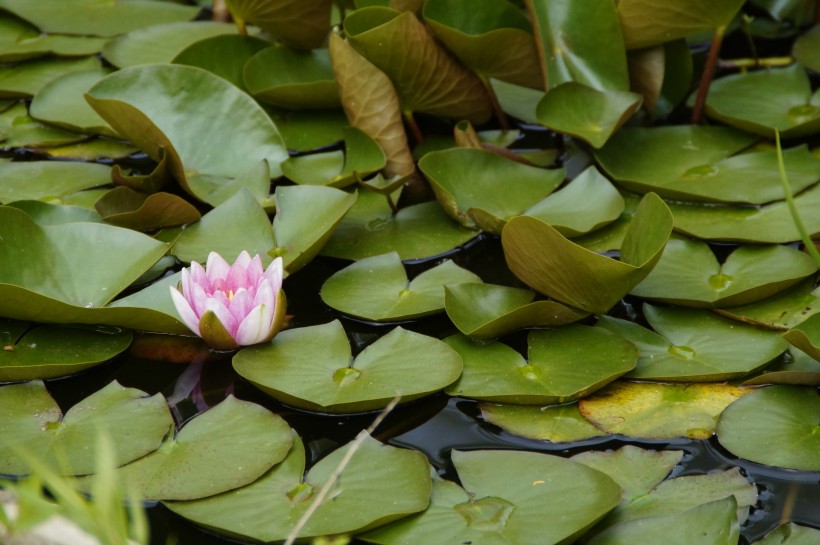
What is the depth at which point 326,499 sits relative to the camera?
4.08 ft

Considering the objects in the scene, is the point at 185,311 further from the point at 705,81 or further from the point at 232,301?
the point at 705,81

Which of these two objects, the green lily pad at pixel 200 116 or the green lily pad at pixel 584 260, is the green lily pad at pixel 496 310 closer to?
the green lily pad at pixel 584 260

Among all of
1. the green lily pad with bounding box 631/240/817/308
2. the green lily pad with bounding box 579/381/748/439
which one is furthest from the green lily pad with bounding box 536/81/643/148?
the green lily pad with bounding box 579/381/748/439

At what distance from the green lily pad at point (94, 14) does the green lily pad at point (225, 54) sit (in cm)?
47

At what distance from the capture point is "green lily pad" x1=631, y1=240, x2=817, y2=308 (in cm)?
159

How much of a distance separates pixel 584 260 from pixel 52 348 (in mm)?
903

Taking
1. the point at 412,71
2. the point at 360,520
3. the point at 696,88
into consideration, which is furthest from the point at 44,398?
the point at 696,88

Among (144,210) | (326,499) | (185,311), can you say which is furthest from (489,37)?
(326,499)

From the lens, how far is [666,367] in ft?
4.83

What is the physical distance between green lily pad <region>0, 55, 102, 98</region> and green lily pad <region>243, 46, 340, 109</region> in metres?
0.48

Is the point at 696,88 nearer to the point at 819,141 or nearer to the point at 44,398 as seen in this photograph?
the point at 819,141

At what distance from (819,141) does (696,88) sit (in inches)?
14.0

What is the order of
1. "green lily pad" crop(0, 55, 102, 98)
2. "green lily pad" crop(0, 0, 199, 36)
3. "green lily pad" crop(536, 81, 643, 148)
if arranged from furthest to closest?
"green lily pad" crop(0, 0, 199, 36) < "green lily pad" crop(0, 55, 102, 98) < "green lily pad" crop(536, 81, 643, 148)

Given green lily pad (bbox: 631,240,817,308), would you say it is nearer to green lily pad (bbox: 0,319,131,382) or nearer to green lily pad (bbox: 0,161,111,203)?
green lily pad (bbox: 0,319,131,382)
